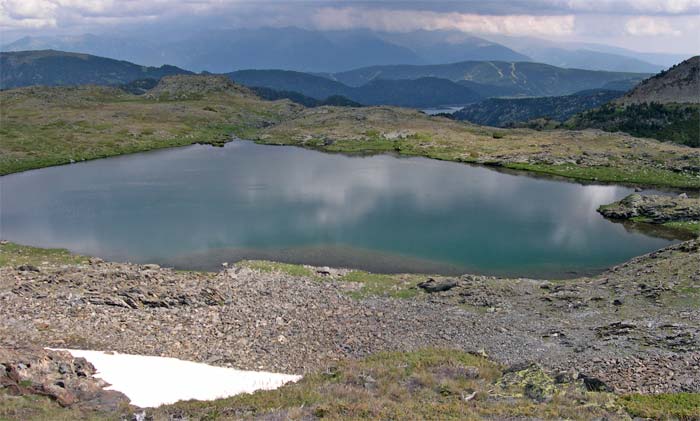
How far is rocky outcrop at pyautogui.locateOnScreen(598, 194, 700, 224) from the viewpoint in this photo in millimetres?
64875

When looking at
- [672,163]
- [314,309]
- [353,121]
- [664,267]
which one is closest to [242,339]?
[314,309]

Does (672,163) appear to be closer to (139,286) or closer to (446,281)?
(446,281)

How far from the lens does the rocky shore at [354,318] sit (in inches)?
1012

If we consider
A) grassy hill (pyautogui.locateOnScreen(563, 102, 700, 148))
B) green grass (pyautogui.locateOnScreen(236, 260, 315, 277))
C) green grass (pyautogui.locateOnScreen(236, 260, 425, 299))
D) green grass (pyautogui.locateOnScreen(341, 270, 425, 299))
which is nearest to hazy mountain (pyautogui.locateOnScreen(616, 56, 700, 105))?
grassy hill (pyautogui.locateOnScreen(563, 102, 700, 148))

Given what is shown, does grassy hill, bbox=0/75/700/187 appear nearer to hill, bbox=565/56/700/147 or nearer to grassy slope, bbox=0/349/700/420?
hill, bbox=565/56/700/147

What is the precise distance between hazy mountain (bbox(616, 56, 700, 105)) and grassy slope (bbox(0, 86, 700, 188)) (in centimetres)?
5880

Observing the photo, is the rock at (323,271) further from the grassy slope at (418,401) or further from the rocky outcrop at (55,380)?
the rocky outcrop at (55,380)

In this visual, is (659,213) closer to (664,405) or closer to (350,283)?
(350,283)

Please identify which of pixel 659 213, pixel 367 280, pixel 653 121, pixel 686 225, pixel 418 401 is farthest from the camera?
pixel 653 121

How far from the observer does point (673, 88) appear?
181000 millimetres

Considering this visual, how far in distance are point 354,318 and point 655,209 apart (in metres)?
54.7

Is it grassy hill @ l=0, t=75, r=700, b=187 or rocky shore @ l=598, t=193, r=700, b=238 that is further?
grassy hill @ l=0, t=75, r=700, b=187

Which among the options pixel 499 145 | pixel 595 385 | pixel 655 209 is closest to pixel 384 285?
pixel 595 385

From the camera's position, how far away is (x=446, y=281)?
125ft
